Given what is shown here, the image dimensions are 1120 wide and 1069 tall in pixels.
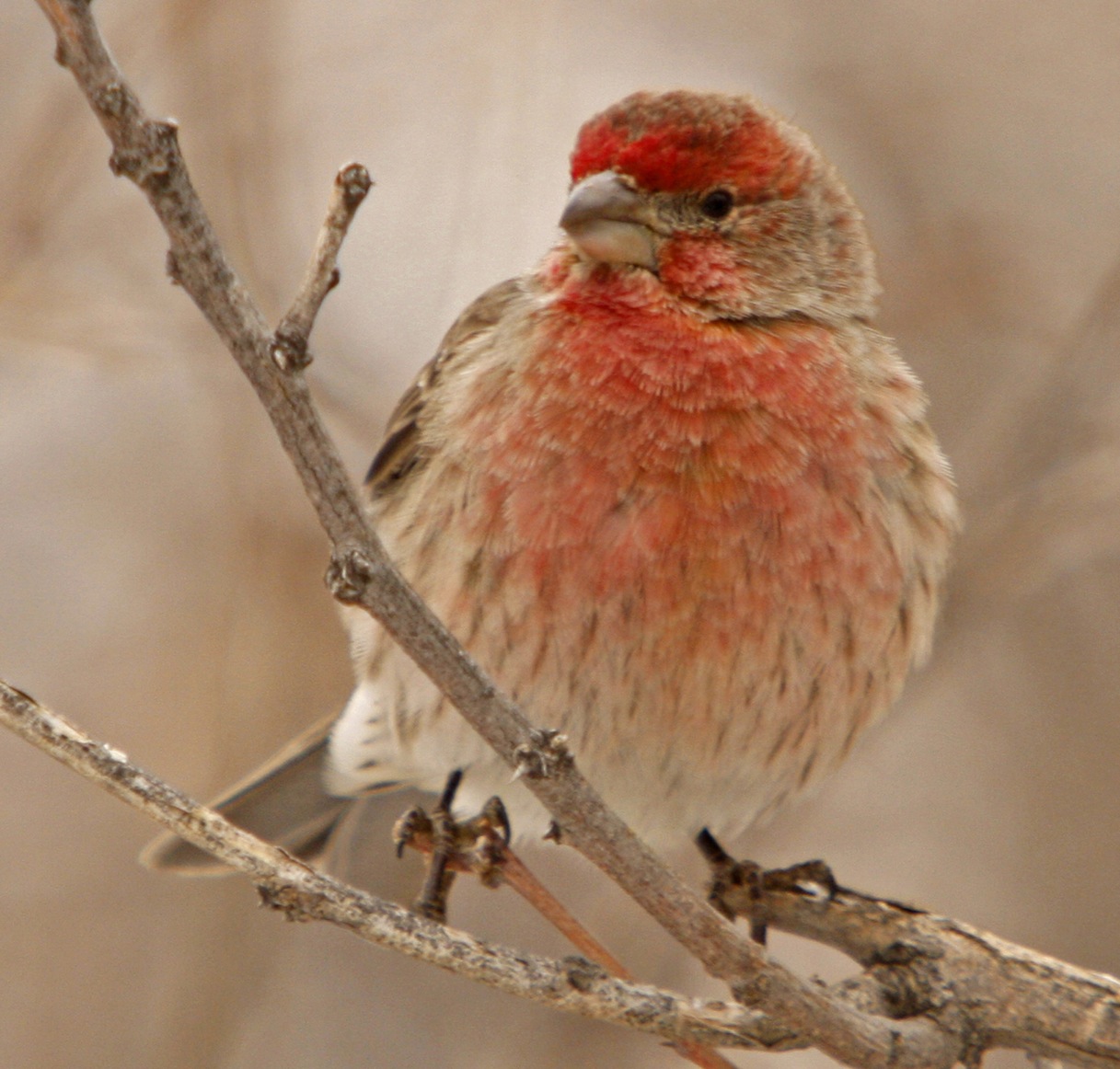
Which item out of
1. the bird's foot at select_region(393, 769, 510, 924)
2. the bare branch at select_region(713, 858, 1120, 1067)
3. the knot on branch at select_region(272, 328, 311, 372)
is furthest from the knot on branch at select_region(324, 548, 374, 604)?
the bare branch at select_region(713, 858, 1120, 1067)

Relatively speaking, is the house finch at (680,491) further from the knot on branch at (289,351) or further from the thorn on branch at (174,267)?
the thorn on branch at (174,267)

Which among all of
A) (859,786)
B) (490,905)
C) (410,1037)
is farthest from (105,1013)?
(859,786)

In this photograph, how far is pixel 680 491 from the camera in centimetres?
344

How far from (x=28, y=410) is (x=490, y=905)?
8.73ft

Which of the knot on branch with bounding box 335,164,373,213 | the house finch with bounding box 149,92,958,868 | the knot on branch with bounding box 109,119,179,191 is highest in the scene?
the house finch with bounding box 149,92,958,868

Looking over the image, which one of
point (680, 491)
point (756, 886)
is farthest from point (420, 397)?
point (756, 886)

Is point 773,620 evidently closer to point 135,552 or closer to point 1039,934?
point 1039,934

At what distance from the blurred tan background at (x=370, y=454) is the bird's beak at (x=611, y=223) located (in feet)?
4.92

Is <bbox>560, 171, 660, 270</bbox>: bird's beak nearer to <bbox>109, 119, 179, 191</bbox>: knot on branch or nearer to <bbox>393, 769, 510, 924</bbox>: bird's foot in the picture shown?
<bbox>393, 769, 510, 924</bbox>: bird's foot

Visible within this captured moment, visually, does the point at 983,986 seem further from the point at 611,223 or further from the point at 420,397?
the point at 420,397

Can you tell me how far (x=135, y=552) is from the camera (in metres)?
5.91

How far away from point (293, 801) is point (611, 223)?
2297mm

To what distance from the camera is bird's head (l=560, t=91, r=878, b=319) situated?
3719mm

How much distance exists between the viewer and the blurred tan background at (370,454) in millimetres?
5117
